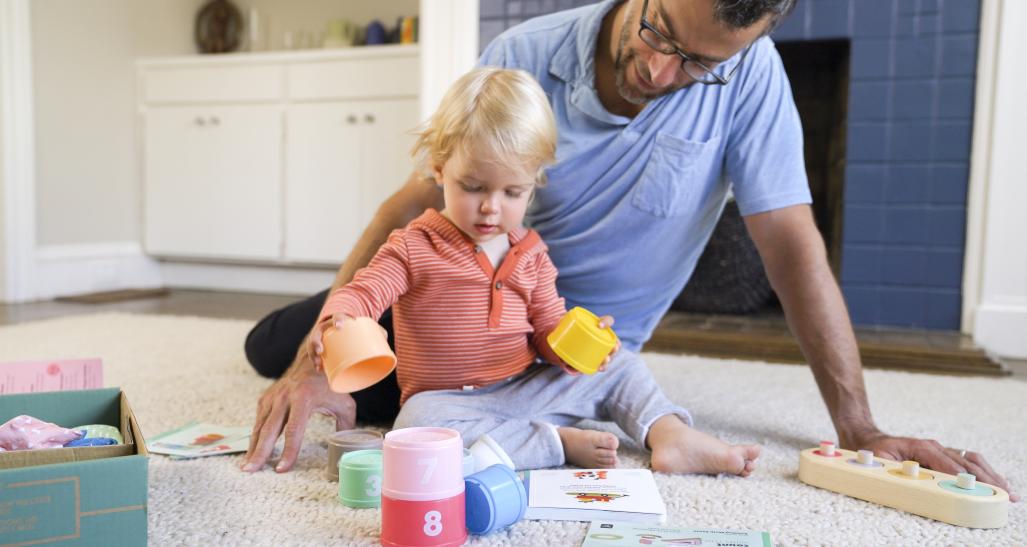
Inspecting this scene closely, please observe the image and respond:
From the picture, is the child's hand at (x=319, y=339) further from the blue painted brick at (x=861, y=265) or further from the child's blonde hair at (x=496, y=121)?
the blue painted brick at (x=861, y=265)

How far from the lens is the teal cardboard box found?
74cm

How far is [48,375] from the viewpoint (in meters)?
1.23

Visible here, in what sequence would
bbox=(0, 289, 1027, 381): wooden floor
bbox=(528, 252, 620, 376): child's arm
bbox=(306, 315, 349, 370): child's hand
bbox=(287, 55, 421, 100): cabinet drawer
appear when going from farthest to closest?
1. bbox=(287, 55, 421, 100): cabinet drawer
2. bbox=(0, 289, 1027, 381): wooden floor
3. bbox=(528, 252, 620, 376): child's arm
4. bbox=(306, 315, 349, 370): child's hand

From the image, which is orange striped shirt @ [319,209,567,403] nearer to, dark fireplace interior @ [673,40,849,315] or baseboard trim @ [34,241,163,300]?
dark fireplace interior @ [673,40,849,315]

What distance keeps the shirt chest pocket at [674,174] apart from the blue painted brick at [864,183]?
1.32 m

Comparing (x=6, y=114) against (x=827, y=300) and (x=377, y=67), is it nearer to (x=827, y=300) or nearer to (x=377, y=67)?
(x=377, y=67)

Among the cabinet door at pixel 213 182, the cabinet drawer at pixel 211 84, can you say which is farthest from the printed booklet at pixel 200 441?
the cabinet drawer at pixel 211 84

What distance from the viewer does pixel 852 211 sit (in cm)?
254

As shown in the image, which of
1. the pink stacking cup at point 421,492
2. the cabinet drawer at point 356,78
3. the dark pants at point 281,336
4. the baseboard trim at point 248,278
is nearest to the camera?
the pink stacking cup at point 421,492

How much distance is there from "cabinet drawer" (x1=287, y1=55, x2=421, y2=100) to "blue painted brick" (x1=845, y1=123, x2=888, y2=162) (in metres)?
1.51

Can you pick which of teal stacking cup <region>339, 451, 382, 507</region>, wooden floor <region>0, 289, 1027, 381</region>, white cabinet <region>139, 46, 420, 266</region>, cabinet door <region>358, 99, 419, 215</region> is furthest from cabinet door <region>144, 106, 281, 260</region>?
teal stacking cup <region>339, 451, 382, 507</region>

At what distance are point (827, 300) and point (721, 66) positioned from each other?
0.38 meters

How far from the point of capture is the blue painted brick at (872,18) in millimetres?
2453

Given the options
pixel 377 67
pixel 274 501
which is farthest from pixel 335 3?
pixel 274 501
